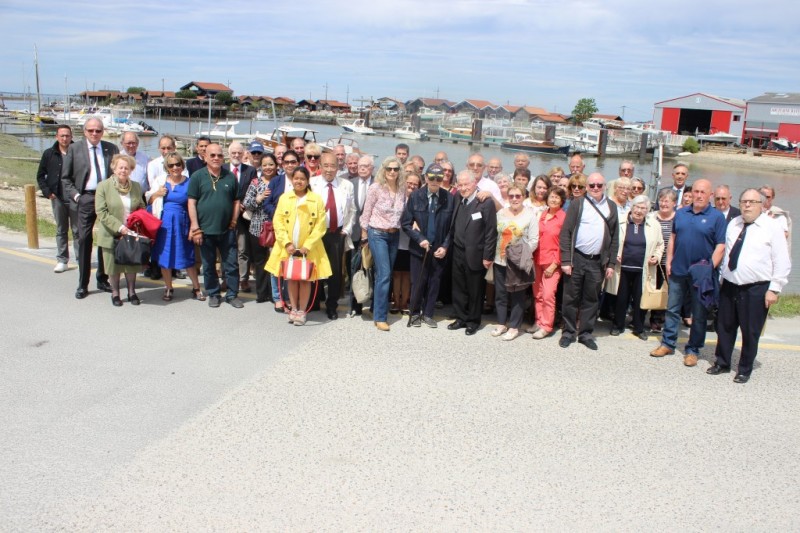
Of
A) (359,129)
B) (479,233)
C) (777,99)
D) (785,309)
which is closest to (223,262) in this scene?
(479,233)

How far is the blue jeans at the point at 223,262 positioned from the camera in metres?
7.25

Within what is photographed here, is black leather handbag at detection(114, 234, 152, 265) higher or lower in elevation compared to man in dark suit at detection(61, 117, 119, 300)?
lower

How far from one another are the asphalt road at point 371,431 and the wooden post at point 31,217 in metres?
3.22

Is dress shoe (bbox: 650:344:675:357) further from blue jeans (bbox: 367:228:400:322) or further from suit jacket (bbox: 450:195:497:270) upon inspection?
blue jeans (bbox: 367:228:400:322)

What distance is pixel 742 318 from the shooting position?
18.6ft

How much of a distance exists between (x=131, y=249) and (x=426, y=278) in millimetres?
3286

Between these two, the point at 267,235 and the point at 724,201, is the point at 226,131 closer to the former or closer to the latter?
the point at 267,235

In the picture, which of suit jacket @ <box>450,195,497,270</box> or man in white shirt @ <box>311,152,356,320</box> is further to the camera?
man in white shirt @ <box>311,152,356,320</box>

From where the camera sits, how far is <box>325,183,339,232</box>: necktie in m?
6.89

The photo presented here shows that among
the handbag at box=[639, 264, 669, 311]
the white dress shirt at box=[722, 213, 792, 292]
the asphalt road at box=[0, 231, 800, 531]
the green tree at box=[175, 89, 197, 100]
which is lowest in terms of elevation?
the asphalt road at box=[0, 231, 800, 531]

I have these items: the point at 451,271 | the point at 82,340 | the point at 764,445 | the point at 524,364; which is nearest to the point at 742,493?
the point at 764,445

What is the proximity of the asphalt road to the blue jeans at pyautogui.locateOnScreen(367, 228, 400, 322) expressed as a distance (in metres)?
0.32

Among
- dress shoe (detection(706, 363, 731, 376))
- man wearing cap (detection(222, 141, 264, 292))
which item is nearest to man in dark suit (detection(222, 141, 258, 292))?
man wearing cap (detection(222, 141, 264, 292))

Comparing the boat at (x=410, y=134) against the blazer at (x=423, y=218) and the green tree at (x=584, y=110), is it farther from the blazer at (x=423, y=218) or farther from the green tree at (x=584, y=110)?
the blazer at (x=423, y=218)
